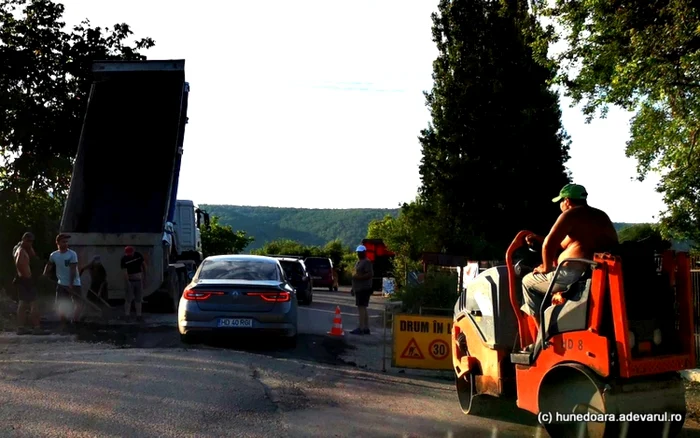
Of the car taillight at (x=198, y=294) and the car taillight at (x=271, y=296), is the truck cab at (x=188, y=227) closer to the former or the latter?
the car taillight at (x=198, y=294)

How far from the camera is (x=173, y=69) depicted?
2041 cm

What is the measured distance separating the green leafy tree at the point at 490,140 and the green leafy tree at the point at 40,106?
14040 millimetres

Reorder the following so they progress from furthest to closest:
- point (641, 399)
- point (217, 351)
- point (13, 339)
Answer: point (13, 339), point (217, 351), point (641, 399)

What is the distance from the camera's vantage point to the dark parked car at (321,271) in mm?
46375

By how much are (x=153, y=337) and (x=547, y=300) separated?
9.40 metres

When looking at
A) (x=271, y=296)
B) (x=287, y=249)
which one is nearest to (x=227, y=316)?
(x=271, y=296)

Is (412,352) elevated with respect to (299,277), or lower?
lower

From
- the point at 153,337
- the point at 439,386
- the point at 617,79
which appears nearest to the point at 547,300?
the point at 439,386

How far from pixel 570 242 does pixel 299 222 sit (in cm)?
17622

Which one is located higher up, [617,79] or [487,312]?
[617,79]

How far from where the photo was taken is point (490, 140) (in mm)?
35000

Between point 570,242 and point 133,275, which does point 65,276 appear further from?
point 570,242

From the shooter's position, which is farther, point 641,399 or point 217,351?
point 217,351

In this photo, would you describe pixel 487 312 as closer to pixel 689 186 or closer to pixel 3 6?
pixel 689 186
